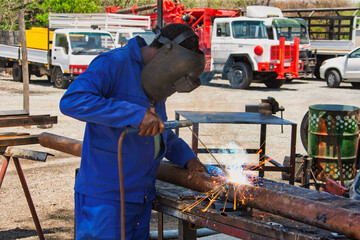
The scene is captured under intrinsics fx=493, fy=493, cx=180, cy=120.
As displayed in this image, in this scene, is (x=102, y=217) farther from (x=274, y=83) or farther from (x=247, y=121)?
(x=274, y=83)

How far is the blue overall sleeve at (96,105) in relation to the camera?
2.43 metres

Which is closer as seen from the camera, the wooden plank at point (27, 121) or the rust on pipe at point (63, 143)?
the rust on pipe at point (63, 143)

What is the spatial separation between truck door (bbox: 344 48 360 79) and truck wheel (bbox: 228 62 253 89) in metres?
3.67

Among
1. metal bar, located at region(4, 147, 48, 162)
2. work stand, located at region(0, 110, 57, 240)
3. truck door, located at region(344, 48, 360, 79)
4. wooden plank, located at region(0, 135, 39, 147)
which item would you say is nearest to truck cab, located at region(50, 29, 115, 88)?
truck door, located at region(344, 48, 360, 79)

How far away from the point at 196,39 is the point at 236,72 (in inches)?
636

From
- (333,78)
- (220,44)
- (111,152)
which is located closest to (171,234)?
(111,152)

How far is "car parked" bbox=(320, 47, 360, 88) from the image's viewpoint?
18.3m

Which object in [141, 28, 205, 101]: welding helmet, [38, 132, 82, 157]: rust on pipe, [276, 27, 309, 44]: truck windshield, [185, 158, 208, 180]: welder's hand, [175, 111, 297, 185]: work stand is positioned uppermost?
[276, 27, 309, 44]: truck windshield

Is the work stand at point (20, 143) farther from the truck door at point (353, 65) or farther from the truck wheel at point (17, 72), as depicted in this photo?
the truck wheel at point (17, 72)

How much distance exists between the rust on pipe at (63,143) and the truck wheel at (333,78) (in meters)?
16.8

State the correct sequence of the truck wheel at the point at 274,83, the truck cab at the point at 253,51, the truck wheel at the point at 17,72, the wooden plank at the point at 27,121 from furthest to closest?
the truck wheel at the point at 17,72
the truck wheel at the point at 274,83
the truck cab at the point at 253,51
the wooden plank at the point at 27,121

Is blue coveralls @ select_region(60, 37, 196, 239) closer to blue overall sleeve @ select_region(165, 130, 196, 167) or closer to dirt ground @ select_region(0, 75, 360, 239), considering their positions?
blue overall sleeve @ select_region(165, 130, 196, 167)

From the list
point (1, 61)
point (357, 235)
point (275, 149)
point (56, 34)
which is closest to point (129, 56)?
point (357, 235)

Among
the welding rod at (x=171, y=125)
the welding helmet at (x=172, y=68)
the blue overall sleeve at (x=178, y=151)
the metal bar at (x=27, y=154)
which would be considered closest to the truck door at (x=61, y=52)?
the metal bar at (x=27, y=154)
